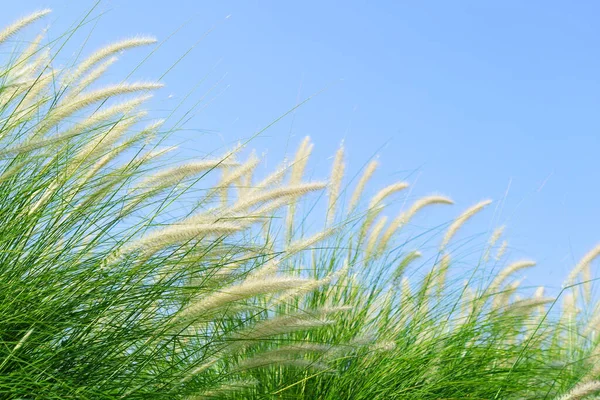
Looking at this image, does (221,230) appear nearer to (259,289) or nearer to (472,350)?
(259,289)

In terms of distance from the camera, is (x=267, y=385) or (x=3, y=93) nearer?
(x=3, y=93)

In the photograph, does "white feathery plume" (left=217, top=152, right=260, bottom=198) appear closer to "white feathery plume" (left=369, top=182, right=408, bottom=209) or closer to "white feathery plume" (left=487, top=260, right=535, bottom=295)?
"white feathery plume" (left=369, top=182, right=408, bottom=209)

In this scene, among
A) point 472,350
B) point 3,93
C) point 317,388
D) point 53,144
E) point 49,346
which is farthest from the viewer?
point 472,350

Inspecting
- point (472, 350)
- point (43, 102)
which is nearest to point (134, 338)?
point (43, 102)

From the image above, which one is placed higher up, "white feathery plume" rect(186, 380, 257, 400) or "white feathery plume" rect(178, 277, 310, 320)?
"white feathery plume" rect(178, 277, 310, 320)

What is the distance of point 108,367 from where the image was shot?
202 cm

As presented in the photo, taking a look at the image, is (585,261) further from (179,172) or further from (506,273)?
(179,172)

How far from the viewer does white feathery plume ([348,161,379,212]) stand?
136 inches

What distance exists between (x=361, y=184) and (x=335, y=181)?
183mm

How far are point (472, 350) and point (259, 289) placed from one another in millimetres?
1642

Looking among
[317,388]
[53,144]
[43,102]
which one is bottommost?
[317,388]

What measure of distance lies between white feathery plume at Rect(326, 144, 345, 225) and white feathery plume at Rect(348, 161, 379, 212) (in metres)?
0.07

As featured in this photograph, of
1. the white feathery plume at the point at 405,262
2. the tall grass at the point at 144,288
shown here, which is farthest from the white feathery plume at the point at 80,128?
the white feathery plume at the point at 405,262

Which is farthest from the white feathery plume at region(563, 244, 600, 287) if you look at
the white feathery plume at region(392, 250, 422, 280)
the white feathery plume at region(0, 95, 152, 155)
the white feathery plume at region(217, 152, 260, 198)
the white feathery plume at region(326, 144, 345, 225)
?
the white feathery plume at region(0, 95, 152, 155)
